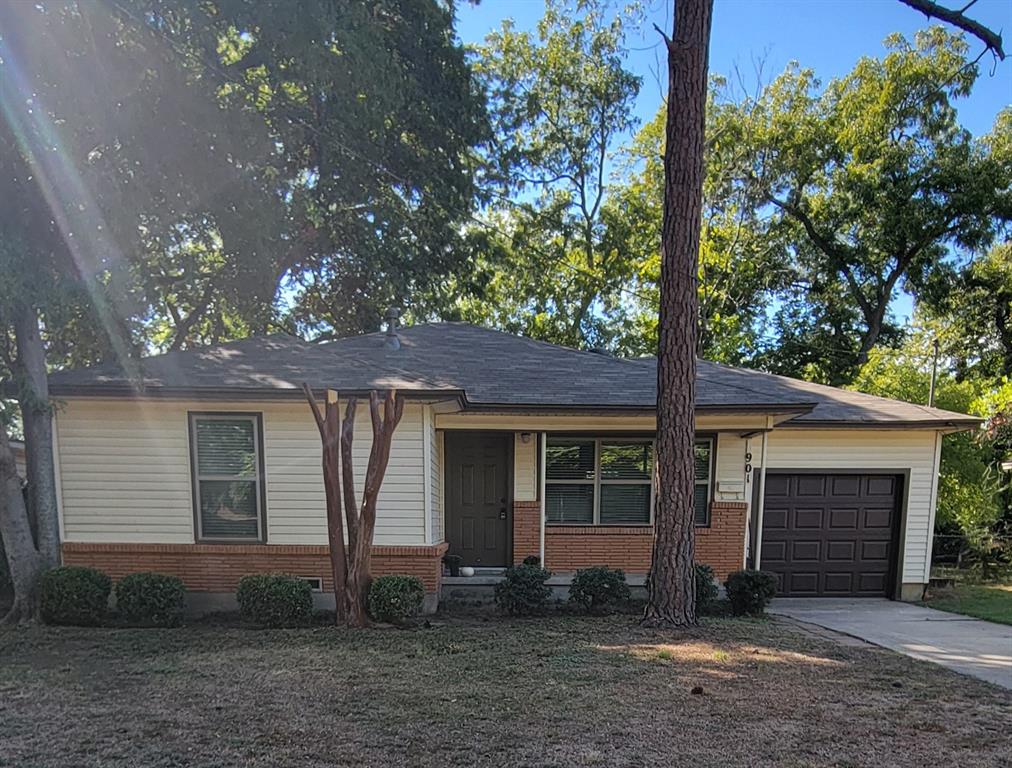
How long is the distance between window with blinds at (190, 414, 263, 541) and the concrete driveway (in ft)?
23.4

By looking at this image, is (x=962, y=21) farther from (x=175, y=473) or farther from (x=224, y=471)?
(x=175, y=473)

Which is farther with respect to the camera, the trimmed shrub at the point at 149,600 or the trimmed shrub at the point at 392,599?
the trimmed shrub at the point at 149,600

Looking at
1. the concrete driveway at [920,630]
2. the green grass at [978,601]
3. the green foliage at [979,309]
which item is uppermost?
the green foliage at [979,309]

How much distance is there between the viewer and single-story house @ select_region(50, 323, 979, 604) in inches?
255

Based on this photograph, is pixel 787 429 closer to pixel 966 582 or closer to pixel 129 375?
pixel 966 582

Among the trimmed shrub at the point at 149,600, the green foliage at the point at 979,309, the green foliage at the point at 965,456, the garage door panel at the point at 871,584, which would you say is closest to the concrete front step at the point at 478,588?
the trimmed shrub at the point at 149,600

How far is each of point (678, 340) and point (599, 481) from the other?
10.2 ft

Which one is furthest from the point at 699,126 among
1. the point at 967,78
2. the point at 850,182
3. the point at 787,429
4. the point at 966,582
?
the point at 967,78

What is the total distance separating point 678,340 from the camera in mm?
5523

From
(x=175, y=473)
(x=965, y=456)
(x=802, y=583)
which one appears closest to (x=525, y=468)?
(x=175, y=473)

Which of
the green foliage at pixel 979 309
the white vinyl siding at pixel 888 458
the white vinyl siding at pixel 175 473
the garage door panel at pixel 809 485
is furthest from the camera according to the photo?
the green foliage at pixel 979 309

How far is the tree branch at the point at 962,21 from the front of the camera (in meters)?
5.50

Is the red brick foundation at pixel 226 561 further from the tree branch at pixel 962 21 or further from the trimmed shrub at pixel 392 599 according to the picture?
the tree branch at pixel 962 21

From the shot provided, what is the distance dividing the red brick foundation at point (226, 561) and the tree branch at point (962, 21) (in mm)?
7979
